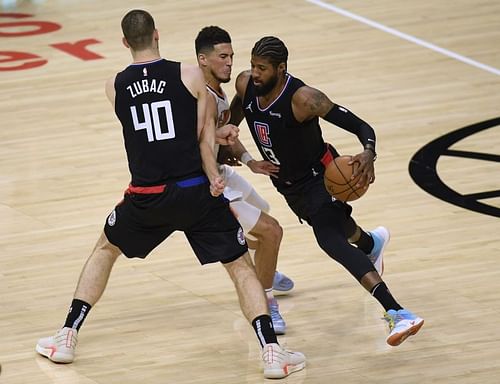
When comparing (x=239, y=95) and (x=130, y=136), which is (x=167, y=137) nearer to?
(x=130, y=136)

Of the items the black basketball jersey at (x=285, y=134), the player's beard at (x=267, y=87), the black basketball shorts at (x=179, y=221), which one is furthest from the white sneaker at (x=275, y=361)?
the player's beard at (x=267, y=87)

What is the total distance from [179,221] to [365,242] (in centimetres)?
155

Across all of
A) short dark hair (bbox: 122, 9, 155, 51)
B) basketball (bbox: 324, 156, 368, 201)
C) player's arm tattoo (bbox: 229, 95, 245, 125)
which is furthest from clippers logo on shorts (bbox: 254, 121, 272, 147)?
short dark hair (bbox: 122, 9, 155, 51)

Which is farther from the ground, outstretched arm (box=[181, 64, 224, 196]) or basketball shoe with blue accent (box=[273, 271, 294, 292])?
outstretched arm (box=[181, 64, 224, 196])

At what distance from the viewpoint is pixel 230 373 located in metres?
7.34

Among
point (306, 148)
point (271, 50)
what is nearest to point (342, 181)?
point (306, 148)

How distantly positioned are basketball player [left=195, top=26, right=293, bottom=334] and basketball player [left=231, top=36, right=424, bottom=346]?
5.7 inches

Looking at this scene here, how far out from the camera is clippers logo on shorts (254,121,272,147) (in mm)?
7734

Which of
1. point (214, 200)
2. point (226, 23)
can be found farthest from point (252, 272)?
point (226, 23)

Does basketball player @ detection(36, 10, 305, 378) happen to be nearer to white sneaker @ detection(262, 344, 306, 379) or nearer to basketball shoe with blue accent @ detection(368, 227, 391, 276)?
white sneaker @ detection(262, 344, 306, 379)

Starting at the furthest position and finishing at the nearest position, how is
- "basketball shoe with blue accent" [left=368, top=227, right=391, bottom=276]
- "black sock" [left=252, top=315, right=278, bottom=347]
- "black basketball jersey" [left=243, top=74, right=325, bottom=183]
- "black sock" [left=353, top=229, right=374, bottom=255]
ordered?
1. "basketball shoe with blue accent" [left=368, top=227, right=391, bottom=276]
2. "black sock" [left=353, top=229, right=374, bottom=255]
3. "black basketball jersey" [left=243, top=74, right=325, bottom=183]
4. "black sock" [left=252, top=315, right=278, bottom=347]

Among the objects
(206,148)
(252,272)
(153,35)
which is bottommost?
(252,272)

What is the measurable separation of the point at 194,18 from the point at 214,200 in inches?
339

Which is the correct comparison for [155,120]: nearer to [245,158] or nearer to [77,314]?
[245,158]
